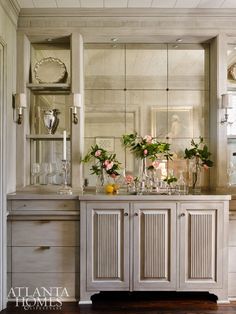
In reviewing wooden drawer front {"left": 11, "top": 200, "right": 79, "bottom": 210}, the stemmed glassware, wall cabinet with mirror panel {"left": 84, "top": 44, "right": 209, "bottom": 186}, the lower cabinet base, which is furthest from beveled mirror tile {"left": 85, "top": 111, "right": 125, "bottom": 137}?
the lower cabinet base

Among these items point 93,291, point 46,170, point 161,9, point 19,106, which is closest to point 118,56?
point 161,9

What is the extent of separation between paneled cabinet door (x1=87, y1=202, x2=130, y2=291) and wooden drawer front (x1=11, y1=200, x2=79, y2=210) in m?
0.17

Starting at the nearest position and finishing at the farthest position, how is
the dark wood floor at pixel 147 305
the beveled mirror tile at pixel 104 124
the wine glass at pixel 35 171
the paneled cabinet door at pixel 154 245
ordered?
the dark wood floor at pixel 147 305 → the paneled cabinet door at pixel 154 245 → the wine glass at pixel 35 171 → the beveled mirror tile at pixel 104 124

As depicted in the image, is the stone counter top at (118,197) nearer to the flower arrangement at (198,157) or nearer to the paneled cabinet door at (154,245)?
the paneled cabinet door at (154,245)

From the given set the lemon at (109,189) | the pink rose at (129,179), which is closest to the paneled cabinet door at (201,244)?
the pink rose at (129,179)

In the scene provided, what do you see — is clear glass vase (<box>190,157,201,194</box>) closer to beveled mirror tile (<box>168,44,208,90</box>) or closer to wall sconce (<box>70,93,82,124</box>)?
beveled mirror tile (<box>168,44,208,90</box>)

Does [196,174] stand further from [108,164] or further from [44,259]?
[44,259]

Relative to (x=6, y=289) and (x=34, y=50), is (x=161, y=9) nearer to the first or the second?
(x=34, y=50)

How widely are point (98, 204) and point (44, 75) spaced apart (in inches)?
58.3

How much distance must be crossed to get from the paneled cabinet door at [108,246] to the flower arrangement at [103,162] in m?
0.38

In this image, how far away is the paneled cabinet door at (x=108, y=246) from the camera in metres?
2.80

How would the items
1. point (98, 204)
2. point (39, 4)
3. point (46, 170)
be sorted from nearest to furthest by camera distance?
point (98, 204), point (39, 4), point (46, 170)

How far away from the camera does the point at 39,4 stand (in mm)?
2988

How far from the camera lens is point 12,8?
289cm
